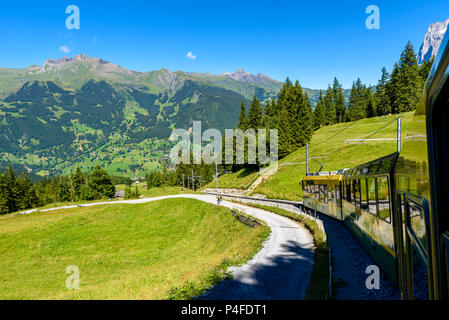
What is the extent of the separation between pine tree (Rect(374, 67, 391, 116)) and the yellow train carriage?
59.9 meters

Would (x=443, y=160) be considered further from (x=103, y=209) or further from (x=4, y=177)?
(x=4, y=177)

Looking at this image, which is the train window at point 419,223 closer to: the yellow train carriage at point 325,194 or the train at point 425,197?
the train at point 425,197

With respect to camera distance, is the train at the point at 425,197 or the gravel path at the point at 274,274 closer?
the train at the point at 425,197

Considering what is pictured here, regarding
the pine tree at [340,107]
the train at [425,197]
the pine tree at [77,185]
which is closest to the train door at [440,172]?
the train at [425,197]

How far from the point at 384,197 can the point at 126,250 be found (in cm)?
2999

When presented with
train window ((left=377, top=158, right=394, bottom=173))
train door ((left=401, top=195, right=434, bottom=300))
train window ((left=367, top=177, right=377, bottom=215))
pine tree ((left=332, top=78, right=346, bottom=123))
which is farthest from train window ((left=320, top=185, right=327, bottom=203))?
pine tree ((left=332, top=78, right=346, bottom=123))

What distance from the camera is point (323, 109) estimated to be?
9981 cm

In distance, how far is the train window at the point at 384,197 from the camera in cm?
822

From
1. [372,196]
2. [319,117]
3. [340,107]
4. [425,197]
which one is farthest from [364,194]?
[340,107]

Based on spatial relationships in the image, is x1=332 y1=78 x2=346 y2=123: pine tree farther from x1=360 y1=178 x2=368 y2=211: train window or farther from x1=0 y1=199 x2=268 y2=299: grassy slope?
x1=360 y1=178 x2=368 y2=211: train window

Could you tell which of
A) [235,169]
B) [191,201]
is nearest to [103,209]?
[191,201]

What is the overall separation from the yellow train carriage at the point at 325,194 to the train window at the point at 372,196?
27.3 feet

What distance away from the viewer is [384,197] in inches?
341

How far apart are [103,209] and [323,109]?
254 ft
